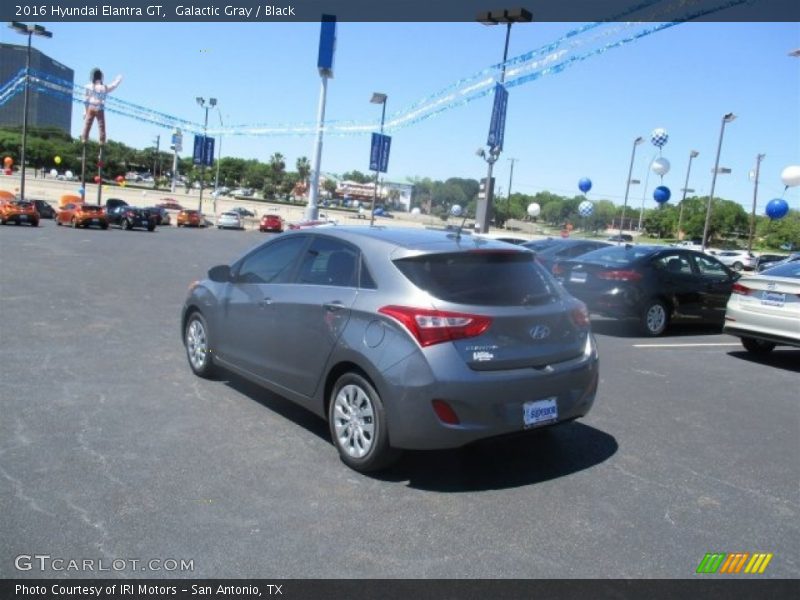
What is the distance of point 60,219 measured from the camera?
119ft

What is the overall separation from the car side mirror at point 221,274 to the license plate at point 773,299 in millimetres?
7079

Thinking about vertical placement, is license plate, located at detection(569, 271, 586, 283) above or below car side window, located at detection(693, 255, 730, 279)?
below

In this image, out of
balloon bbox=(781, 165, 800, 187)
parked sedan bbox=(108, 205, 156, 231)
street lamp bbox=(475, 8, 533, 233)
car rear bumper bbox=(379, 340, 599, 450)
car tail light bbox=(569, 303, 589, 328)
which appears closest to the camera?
car rear bumper bbox=(379, 340, 599, 450)

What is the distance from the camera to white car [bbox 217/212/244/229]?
52938 millimetres

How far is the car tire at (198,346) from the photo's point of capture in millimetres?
6312

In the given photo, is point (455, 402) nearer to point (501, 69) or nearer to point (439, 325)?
point (439, 325)

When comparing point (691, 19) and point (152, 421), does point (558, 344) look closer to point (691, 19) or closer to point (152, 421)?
point (152, 421)

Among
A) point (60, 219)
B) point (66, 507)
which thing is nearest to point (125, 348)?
point (66, 507)

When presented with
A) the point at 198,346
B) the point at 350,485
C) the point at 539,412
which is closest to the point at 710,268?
the point at 539,412

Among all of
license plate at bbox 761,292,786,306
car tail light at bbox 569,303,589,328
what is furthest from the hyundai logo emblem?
license plate at bbox 761,292,786,306

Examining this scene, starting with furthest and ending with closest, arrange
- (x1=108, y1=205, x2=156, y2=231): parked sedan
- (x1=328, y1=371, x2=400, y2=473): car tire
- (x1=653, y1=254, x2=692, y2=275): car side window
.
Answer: (x1=108, y1=205, x2=156, y2=231): parked sedan
(x1=653, y1=254, x2=692, y2=275): car side window
(x1=328, y1=371, x2=400, y2=473): car tire

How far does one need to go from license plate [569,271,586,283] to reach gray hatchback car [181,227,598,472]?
6304mm

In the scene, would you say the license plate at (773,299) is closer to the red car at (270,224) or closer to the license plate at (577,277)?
the license plate at (577,277)

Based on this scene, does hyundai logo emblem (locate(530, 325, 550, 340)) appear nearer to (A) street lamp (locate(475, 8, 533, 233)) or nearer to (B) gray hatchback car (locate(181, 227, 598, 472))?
(B) gray hatchback car (locate(181, 227, 598, 472))
